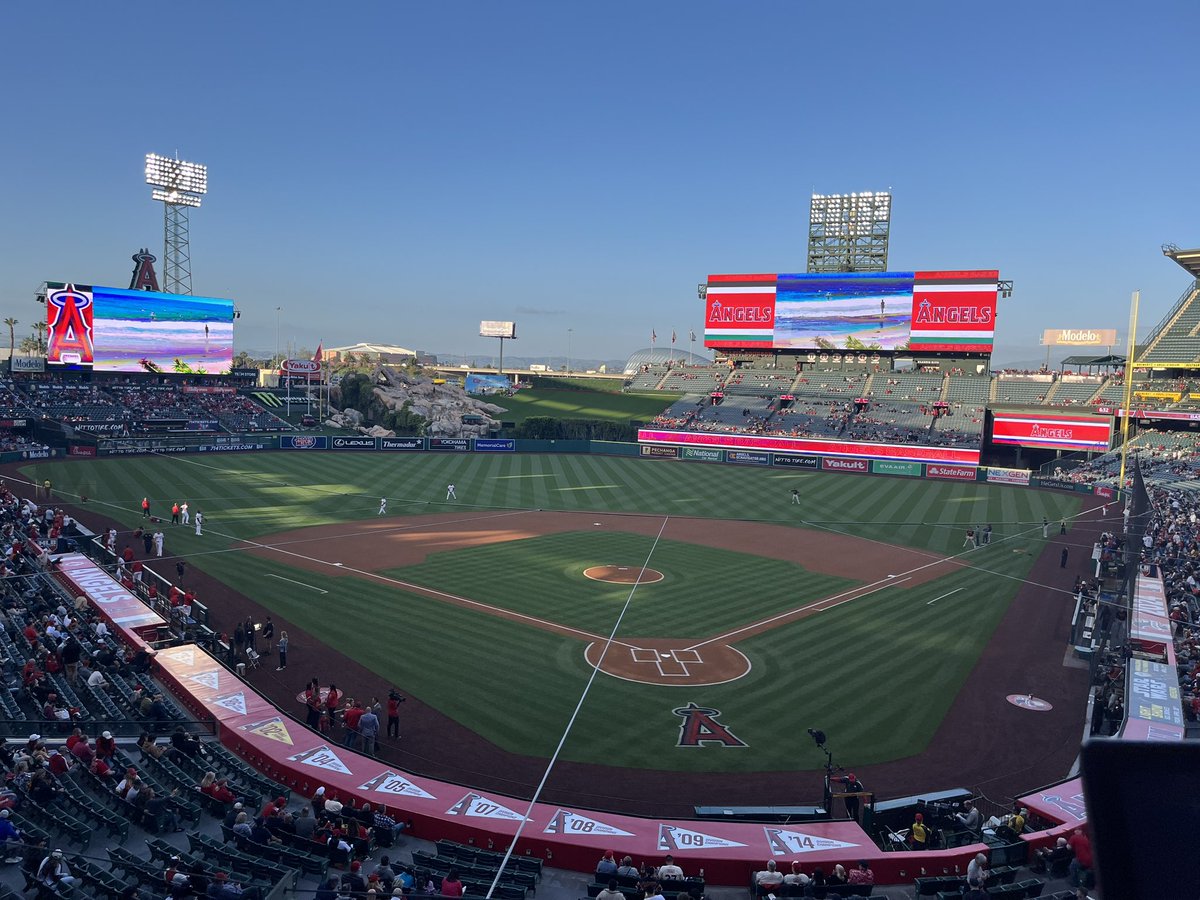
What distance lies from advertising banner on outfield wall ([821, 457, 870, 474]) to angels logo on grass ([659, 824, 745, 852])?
58640 mm

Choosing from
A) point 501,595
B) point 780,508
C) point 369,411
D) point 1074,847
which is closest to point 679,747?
point 1074,847

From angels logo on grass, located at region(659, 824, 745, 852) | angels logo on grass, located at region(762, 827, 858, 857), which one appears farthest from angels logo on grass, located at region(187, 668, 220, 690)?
angels logo on grass, located at region(762, 827, 858, 857)

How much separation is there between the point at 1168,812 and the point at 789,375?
289 feet

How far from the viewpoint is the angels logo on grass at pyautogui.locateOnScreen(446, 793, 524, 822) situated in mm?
13875

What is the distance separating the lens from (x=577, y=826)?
13625 mm

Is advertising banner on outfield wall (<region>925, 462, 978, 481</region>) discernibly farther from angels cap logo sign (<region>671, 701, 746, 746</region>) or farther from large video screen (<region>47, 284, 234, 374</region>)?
large video screen (<region>47, 284, 234, 374</region>)

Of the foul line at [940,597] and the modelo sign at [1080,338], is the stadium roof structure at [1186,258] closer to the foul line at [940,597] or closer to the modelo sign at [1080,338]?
the modelo sign at [1080,338]

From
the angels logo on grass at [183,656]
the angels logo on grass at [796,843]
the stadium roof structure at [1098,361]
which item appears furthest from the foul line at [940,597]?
the stadium roof structure at [1098,361]

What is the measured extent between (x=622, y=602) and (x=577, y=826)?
593 inches

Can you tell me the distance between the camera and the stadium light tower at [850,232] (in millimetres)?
83188

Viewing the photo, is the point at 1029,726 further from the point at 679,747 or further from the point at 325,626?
the point at 325,626

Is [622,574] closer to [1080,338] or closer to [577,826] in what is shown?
[577,826]

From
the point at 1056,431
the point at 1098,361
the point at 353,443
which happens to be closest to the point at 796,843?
the point at 353,443

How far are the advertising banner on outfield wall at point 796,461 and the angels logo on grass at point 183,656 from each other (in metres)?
56.9
